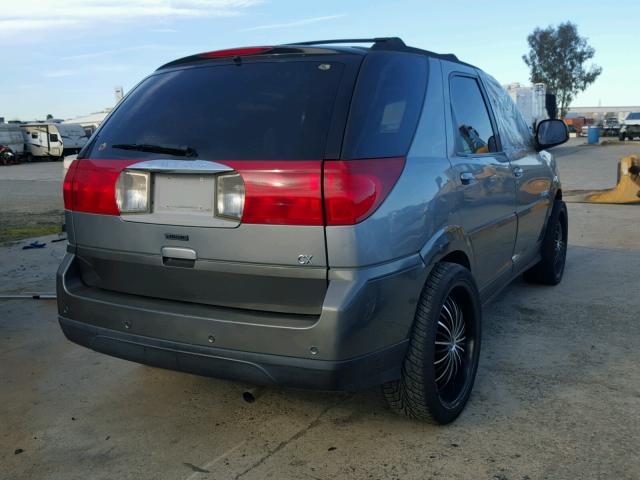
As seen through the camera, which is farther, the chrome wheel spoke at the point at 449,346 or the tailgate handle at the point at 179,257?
the chrome wheel spoke at the point at 449,346

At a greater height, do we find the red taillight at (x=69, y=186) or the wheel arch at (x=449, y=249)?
the red taillight at (x=69, y=186)

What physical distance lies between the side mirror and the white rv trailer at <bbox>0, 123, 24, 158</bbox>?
108 ft

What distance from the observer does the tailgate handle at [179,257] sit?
8.64 feet

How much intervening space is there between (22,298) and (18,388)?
1.90m

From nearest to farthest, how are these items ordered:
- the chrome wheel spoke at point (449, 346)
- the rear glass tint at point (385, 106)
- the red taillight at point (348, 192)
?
the red taillight at point (348, 192) < the rear glass tint at point (385, 106) < the chrome wheel spoke at point (449, 346)

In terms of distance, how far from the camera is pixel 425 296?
110 inches

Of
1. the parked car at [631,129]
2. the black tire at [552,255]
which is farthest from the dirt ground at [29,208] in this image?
the parked car at [631,129]

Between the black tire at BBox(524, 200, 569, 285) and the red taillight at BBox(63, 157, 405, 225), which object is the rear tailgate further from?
the black tire at BBox(524, 200, 569, 285)

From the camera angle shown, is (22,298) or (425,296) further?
(22,298)

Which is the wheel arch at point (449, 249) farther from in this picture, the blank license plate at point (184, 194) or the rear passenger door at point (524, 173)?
the rear passenger door at point (524, 173)

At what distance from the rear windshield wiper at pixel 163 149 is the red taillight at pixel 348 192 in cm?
61

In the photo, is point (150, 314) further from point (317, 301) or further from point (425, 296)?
point (425, 296)

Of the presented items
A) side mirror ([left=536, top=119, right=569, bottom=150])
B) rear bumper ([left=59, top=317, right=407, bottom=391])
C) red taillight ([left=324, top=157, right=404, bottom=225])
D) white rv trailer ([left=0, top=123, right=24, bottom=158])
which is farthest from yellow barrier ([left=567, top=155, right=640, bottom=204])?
white rv trailer ([left=0, top=123, right=24, bottom=158])

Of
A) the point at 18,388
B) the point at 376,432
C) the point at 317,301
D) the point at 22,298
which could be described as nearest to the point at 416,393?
the point at 376,432
